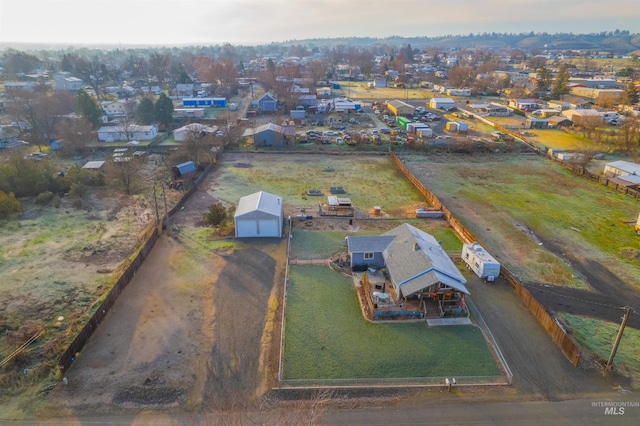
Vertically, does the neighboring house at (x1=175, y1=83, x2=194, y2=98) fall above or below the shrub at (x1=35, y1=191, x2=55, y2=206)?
above

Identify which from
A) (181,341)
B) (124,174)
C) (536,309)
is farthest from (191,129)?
(536,309)

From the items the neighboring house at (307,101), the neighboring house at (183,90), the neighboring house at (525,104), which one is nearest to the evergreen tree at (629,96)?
the neighboring house at (525,104)

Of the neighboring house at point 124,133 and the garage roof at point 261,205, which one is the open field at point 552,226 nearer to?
the garage roof at point 261,205

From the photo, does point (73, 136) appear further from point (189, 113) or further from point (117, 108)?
point (117, 108)

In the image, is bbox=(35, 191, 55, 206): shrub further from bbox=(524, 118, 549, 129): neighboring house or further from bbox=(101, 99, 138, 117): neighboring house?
bbox=(524, 118, 549, 129): neighboring house

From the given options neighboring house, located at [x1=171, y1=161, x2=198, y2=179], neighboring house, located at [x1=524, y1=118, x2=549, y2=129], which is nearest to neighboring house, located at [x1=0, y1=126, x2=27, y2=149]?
neighboring house, located at [x1=171, y1=161, x2=198, y2=179]
